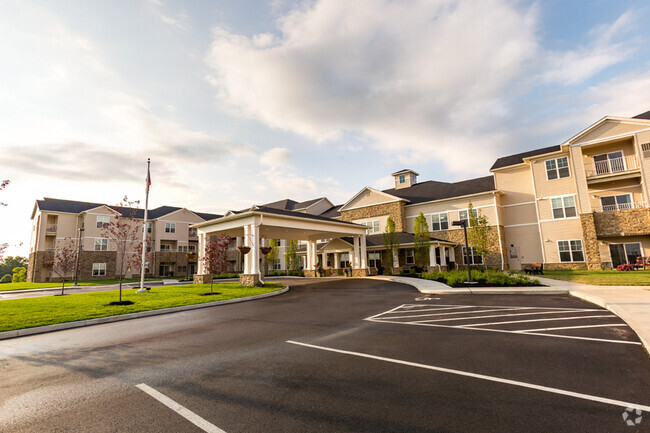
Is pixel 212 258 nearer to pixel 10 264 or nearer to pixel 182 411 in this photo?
Answer: pixel 182 411

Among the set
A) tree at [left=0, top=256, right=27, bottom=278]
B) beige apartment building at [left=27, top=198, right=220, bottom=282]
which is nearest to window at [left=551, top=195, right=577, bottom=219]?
beige apartment building at [left=27, top=198, right=220, bottom=282]

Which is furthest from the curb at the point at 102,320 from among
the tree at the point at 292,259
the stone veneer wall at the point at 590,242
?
the stone veneer wall at the point at 590,242

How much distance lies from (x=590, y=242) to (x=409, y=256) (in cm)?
1517

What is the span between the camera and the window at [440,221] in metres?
32.9

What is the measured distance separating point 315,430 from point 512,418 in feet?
7.02

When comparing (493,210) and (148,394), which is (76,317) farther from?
(493,210)

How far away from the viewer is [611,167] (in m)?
25.0

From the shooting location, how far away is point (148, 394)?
4145 mm

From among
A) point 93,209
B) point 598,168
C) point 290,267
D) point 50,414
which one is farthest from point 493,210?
point 93,209

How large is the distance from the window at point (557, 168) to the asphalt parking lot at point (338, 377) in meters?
23.9

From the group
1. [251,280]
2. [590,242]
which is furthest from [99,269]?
[590,242]

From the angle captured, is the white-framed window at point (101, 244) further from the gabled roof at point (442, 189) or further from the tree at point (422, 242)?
the tree at point (422, 242)

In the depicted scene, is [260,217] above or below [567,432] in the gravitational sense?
above

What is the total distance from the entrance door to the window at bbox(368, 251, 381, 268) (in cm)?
1984
